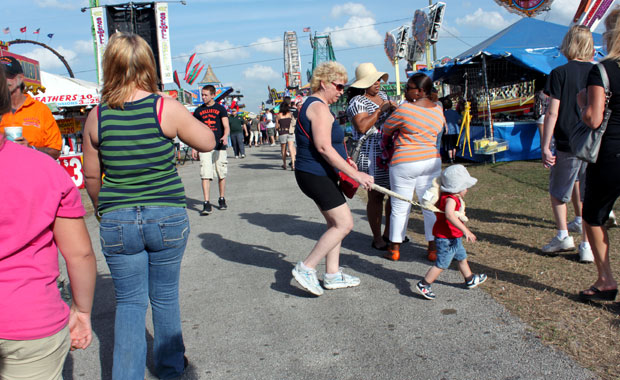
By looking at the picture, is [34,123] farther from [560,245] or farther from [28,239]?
[560,245]

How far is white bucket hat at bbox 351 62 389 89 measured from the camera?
495 cm

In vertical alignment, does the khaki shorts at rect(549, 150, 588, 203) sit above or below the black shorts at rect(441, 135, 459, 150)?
above

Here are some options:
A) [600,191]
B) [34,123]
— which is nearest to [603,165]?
[600,191]

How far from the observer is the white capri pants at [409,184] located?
4.59 m

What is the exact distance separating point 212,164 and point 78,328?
6507 mm

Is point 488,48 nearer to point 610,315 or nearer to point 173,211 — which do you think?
point 610,315

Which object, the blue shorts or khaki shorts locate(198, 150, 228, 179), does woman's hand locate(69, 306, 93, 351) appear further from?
khaki shorts locate(198, 150, 228, 179)

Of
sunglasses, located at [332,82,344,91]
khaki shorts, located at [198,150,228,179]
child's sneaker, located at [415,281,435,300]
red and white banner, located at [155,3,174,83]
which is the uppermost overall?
red and white banner, located at [155,3,174,83]

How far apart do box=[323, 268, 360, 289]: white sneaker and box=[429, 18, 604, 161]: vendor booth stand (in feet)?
27.6

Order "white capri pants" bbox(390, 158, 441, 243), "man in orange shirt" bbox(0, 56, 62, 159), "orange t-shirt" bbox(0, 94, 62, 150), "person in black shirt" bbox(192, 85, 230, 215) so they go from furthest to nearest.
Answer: "person in black shirt" bbox(192, 85, 230, 215) < "white capri pants" bbox(390, 158, 441, 243) < "orange t-shirt" bbox(0, 94, 62, 150) < "man in orange shirt" bbox(0, 56, 62, 159)

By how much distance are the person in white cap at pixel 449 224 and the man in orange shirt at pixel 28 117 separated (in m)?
3.07

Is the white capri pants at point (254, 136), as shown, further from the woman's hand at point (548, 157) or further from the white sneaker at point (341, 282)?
the white sneaker at point (341, 282)

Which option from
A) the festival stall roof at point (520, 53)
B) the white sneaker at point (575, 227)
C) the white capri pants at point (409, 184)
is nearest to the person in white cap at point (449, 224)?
the white capri pants at point (409, 184)

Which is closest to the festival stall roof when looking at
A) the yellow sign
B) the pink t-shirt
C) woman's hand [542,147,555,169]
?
woman's hand [542,147,555,169]
